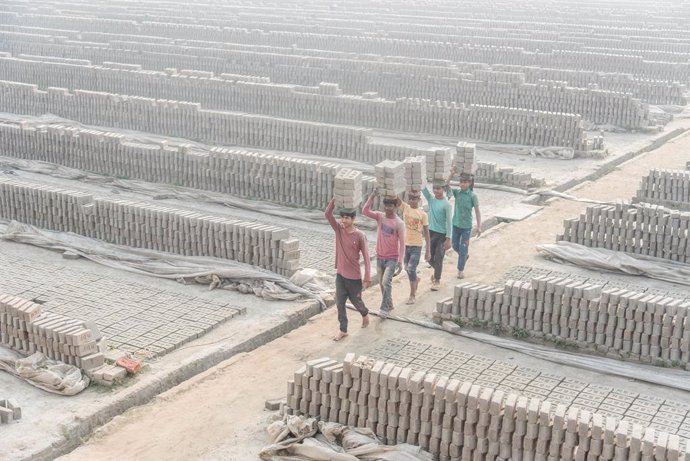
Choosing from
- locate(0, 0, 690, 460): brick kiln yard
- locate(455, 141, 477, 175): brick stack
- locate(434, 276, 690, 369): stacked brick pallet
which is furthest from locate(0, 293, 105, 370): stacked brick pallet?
locate(455, 141, 477, 175): brick stack

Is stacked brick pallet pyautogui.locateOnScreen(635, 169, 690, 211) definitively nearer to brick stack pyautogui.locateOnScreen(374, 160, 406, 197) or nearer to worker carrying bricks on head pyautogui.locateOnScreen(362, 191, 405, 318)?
brick stack pyautogui.locateOnScreen(374, 160, 406, 197)

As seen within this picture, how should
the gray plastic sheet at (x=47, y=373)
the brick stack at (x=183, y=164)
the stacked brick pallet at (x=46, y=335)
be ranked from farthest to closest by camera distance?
the brick stack at (x=183, y=164) < the stacked brick pallet at (x=46, y=335) < the gray plastic sheet at (x=47, y=373)

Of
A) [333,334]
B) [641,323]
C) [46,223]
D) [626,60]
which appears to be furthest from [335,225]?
[626,60]

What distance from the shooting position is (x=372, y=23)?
44250mm

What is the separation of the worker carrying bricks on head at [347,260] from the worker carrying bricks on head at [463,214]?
208 centimetres

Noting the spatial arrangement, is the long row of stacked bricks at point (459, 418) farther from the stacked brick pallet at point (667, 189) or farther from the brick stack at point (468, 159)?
→ the stacked brick pallet at point (667, 189)

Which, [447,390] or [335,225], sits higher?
[335,225]

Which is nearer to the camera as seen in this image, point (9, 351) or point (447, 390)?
point (447, 390)

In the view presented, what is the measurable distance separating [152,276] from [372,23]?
1344 inches

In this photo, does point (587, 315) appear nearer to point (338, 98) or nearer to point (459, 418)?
point (459, 418)

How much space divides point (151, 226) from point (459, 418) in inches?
262

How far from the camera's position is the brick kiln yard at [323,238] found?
7977 mm

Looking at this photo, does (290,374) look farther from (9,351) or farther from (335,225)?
(9,351)

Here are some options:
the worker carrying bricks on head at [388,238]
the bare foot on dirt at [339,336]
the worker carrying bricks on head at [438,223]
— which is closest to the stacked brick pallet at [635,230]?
the worker carrying bricks on head at [438,223]
